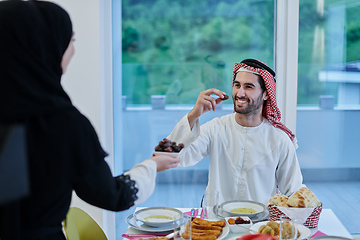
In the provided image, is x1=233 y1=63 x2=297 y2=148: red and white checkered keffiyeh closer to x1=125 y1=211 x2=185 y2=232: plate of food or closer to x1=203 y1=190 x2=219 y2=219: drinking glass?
x1=203 y1=190 x2=219 y2=219: drinking glass

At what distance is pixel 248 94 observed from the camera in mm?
2820

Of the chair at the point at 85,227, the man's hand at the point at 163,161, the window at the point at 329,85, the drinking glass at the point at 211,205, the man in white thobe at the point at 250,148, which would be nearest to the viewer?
the man's hand at the point at 163,161

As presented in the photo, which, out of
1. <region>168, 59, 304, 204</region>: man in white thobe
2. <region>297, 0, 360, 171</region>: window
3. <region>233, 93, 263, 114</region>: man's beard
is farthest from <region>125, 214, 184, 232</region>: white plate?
<region>297, 0, 360, 171</region>: window

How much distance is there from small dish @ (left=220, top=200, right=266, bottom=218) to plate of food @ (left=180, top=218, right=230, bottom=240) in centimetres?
21

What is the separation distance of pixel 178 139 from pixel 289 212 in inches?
35.8

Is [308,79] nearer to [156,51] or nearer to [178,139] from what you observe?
[156,51]

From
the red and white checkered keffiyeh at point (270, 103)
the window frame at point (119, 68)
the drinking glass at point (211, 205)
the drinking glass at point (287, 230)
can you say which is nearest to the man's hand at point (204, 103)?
the red and white checkered keffiyeh at point (270, 103)

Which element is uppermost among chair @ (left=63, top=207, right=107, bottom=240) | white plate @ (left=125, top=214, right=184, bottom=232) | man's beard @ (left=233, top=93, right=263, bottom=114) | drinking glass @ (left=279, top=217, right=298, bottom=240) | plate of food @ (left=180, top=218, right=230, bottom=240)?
man's beard @ (left=233, top=93, right=263, bottom=114)

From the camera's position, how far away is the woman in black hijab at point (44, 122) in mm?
1299

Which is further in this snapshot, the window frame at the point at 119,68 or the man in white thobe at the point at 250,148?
the window frame at the point at 119,68

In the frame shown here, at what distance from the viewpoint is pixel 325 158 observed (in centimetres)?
386

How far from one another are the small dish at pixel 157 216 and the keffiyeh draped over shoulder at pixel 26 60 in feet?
2.92

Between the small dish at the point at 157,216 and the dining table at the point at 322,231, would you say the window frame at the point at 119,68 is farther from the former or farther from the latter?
the dining table at the point at 322,231

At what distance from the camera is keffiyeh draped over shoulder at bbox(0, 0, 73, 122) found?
50.8 inches
